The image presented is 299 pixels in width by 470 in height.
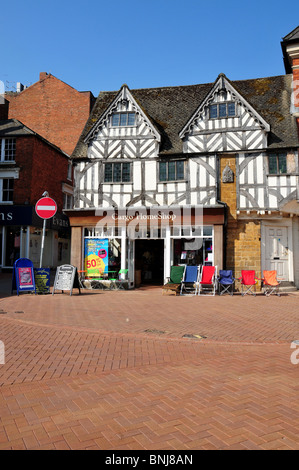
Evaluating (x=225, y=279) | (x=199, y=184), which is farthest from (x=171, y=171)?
(x=225, y=279)

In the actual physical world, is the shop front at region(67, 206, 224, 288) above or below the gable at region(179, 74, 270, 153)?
below

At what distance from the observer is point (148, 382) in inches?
180

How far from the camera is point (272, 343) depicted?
6707mm

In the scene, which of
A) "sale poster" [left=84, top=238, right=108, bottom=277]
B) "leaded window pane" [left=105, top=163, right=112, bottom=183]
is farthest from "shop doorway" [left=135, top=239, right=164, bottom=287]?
"leaded window pane" [left=105, top=163, right=112, bottom=183]

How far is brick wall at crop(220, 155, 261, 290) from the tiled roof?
9.51 feet

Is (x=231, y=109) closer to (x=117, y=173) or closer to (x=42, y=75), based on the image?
(x=117, y=173)

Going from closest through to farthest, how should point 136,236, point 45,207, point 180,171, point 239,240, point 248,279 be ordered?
1. point 45,207
2. point 248,279
3. point 239,240
4. point 180,171
5. point 136,236

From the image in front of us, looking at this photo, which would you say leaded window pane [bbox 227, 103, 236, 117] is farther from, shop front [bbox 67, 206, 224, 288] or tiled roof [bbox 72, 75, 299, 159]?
shop front [bbox 67, 206, 224, 288]

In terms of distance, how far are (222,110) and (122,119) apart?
4725 mm

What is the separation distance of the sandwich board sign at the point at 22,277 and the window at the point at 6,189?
1150cm

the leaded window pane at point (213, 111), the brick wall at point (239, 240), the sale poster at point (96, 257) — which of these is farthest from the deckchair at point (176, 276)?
the leaded window pane at point (213, 111)

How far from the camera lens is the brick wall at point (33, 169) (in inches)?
896

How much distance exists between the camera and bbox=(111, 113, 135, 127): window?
659 inches

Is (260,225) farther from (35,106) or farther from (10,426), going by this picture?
(35,106)
